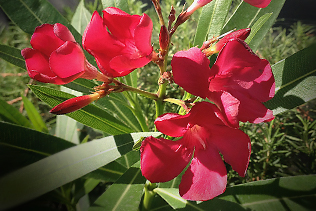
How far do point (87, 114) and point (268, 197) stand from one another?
662 millimetres

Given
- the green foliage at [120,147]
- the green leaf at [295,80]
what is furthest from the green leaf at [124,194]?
the green leaf at [295,80]

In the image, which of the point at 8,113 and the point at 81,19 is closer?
the point at 8,113

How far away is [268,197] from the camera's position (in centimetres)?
71

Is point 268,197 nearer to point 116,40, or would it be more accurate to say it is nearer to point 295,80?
point 295,80

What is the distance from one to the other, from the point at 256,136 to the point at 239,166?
0.58 metres

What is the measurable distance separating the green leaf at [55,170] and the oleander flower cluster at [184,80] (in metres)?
0.13

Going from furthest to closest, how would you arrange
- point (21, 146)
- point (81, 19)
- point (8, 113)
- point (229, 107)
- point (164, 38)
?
point (81, 19), point (8, 113), point (21, 146), point (164, 38), point (229, 107)

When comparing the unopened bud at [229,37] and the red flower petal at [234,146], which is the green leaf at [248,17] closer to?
the unopened bud at [229,37]

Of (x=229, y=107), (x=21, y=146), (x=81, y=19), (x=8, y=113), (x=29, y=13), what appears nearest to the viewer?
(x=229, y=107)

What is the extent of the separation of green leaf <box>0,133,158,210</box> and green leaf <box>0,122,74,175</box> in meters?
0.07

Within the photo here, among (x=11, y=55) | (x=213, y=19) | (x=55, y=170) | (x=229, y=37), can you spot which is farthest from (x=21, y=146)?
(x=213, y=19)

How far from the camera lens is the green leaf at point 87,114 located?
0.62m

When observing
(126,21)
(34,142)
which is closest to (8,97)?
(34,142)

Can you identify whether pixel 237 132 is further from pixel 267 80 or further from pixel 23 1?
pixel 23 1
